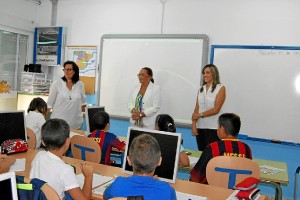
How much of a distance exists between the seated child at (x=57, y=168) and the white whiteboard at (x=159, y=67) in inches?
121

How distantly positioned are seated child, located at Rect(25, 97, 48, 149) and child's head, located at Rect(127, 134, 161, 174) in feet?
6.67

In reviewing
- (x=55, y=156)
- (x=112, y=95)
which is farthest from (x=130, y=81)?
(x=55, y=156)

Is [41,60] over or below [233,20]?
below

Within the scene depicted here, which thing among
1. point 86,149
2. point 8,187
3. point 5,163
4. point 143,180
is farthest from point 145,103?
point 8,187

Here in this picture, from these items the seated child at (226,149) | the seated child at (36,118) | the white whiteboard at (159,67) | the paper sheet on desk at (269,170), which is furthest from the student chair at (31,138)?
the white whiteboard at (159,67)

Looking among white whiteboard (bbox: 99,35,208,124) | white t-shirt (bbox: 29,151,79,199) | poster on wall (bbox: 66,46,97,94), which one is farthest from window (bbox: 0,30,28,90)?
white t-shirt (bbox: 29,151,79,199)

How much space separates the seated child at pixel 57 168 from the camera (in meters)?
1.86

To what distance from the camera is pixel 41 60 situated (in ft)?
20.4

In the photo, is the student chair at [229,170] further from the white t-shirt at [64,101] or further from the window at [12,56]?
the window at [12,56]

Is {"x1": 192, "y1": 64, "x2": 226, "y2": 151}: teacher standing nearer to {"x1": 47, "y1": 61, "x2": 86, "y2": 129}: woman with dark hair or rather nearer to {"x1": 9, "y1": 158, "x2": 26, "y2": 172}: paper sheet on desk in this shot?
{"x1": 47, "y1": 61, "x2": 86, "y2": 129}: woman with dark hair

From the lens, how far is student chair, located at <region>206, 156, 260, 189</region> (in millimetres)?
2449

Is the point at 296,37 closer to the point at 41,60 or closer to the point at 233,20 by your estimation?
the point at 233,20

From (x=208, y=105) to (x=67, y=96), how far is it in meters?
1.83

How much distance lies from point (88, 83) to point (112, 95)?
0.55 m
